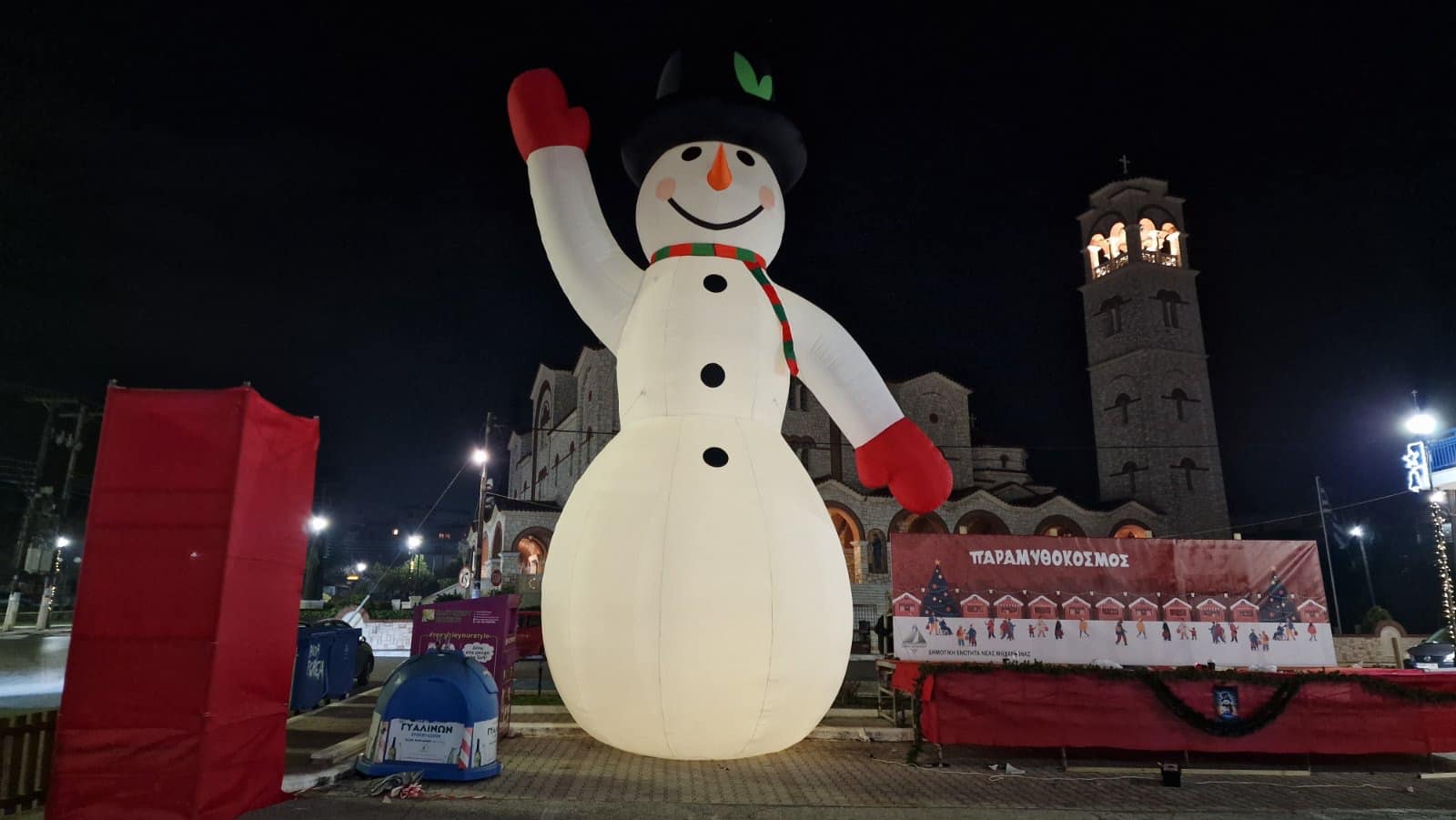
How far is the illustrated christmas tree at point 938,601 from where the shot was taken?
32.2ft

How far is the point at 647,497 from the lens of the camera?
276 inches

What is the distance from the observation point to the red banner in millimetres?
9773

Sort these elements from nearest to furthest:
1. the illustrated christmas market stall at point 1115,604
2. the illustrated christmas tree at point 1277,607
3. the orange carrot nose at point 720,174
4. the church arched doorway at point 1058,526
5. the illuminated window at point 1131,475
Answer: the orange carrot nose at point 720,174 < the illustrated christmas market stall at point 1115,604 < the illustrated christmas tree at point 1277,607 < the church arched doorway at point 1058,526 < the illuminated window at point 1131,475

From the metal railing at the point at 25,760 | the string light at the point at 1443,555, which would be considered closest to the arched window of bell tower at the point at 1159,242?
the string light at the point at 1443,555

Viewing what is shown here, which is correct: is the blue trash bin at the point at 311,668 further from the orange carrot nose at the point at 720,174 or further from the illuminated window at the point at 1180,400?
the illuminated window at the point at 1180,400

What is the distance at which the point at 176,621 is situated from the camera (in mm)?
5430

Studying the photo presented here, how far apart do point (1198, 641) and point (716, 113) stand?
8.56 m

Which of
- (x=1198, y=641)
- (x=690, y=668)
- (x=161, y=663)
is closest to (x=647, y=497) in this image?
(x=690, y=668)

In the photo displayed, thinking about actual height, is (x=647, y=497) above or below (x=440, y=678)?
above

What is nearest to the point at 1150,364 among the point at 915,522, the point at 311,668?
the point at 915,522

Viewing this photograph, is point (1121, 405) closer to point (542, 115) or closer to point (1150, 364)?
point (1150, 364)

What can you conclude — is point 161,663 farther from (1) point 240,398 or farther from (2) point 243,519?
(1) point 240,398

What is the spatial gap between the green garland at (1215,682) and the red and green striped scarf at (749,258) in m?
3.64

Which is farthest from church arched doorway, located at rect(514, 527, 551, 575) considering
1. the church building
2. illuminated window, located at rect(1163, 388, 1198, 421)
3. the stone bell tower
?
illuminated window, located at rect(1163, 388, 1198, 421)
